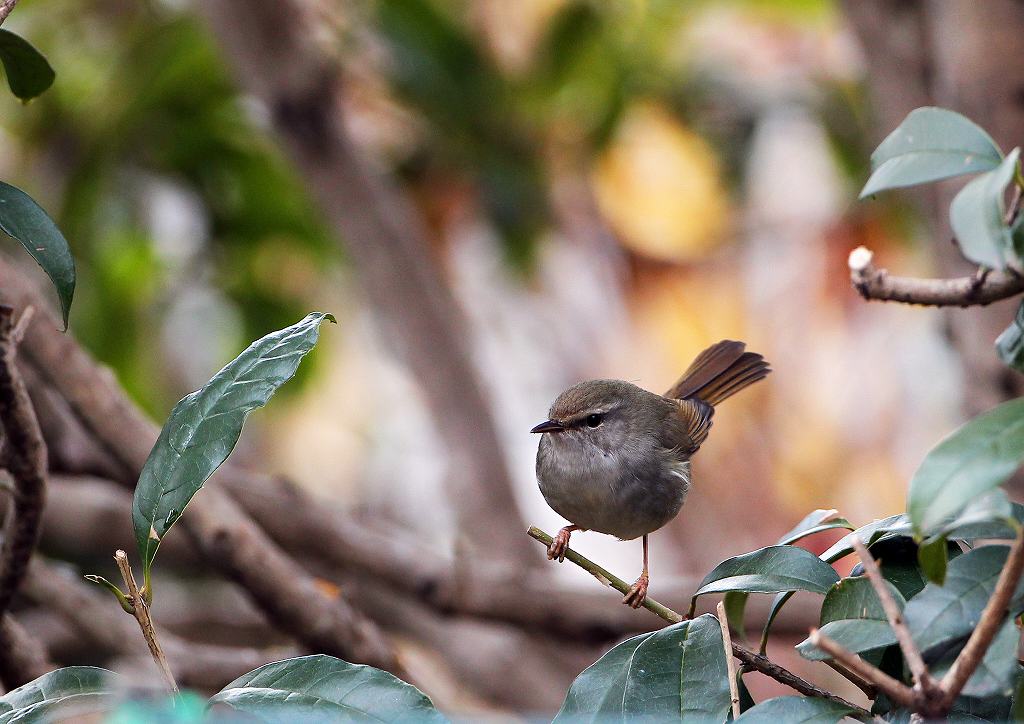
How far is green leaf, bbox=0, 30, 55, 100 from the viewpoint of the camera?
3.75 feet

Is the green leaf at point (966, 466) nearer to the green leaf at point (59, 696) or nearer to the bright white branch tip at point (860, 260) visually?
the bright white branch tip at point (860, 260)

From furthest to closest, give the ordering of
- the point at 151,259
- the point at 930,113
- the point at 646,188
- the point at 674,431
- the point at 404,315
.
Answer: the point at 646,188, the point at 151,259, the point at 404,315, the point at 674,431, the point at 930,113

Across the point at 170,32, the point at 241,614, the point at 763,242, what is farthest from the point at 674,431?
the point at 763,242

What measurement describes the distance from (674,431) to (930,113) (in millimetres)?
1138

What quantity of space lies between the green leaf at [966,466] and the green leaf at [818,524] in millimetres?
299

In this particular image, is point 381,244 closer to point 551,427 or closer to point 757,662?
point 551,427

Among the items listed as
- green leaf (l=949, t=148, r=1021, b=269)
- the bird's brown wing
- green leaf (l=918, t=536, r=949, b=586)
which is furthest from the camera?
the bird's brown wing

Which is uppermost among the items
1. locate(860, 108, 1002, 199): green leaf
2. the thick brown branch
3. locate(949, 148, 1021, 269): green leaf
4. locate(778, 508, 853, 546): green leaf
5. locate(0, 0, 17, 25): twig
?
locate(0, 0, 17, 25): twig

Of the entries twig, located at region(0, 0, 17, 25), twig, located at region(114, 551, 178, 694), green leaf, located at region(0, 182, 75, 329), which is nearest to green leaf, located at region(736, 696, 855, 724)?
twig, located at region(114, 551, 178, 694)

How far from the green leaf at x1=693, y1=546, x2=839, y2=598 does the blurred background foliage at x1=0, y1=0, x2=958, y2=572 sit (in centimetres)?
223

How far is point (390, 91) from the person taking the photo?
11.5ft

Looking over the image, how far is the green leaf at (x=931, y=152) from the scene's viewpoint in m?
0.87

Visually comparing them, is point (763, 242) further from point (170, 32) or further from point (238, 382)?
point (238, 382)

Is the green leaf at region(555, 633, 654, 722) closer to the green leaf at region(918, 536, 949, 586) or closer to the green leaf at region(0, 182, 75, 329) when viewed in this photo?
the green leaf at region(918, 536, 949, 586)
